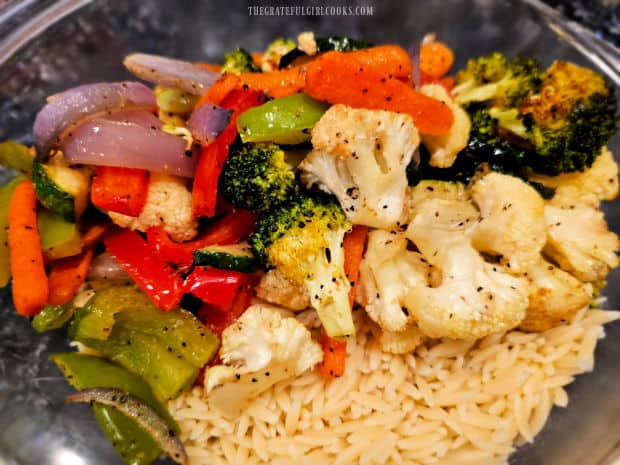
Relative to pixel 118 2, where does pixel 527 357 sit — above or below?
below

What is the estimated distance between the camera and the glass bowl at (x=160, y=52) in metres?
2.15

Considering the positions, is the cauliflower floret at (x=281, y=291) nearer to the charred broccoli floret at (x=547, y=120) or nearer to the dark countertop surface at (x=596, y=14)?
the charred broccoli floret at (x=547, y=120)

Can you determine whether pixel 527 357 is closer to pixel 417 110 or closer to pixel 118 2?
pixel 417 110

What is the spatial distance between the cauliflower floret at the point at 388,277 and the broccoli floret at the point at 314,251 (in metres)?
0.13

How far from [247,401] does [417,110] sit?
4.43ft

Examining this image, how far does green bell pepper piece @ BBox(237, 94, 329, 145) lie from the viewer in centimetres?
195

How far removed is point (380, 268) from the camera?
1.99 m

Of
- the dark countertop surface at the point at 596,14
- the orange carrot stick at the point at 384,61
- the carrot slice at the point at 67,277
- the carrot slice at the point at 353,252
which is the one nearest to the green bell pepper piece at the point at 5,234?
the carrot slice at the point at 67,277

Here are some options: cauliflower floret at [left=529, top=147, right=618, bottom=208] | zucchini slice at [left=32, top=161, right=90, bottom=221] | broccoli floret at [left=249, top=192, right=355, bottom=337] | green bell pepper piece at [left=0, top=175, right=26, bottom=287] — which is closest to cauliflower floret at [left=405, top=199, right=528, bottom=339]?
broccoli floret at [left=249, top=192, right=355, bottom=337]

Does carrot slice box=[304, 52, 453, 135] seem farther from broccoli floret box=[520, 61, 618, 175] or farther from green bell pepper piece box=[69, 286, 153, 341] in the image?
green bell pepper piece box=[69, 286, 153, 341]

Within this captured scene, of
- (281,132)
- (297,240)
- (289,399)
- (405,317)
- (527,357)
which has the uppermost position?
(281,132)

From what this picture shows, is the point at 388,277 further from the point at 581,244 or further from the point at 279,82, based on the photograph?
the point at 279,82

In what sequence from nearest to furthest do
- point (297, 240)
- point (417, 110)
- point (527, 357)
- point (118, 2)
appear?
point (297, 240) → point (417, 110) → point (527, 357) → point (118, 2)

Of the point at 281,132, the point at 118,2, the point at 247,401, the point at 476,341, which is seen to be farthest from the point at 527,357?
the point at 118,2
